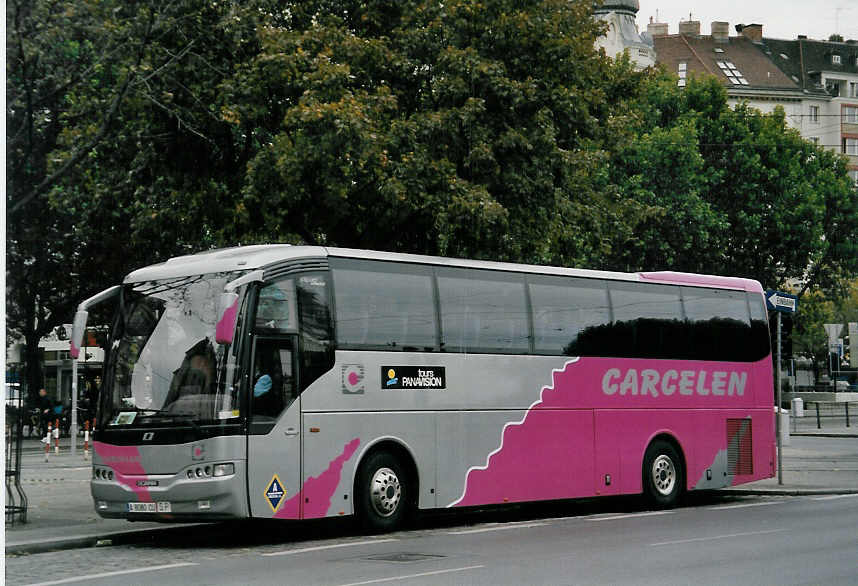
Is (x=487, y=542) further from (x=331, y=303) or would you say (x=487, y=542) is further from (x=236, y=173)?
(x=236, y=173)

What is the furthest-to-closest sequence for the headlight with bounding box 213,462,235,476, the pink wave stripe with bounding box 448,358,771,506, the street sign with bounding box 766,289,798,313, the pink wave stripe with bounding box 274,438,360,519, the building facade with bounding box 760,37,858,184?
the building facade with bounding box 760,37,858,184, the street sign with bounding box 766,289,798,313, the pink wave stripe with bounding box 448,358,771,506, the pink wave stripe with bounding box 274,438,360,519, the headlight with bounding box 213,462,235,476

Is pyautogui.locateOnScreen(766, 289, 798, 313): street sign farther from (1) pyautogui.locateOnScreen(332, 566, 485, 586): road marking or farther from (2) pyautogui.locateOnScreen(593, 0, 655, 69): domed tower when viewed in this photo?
(2) pyautogui.locateOnScreen(593, 0, 655, 69): domed tower

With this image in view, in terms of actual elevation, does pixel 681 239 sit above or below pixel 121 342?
above

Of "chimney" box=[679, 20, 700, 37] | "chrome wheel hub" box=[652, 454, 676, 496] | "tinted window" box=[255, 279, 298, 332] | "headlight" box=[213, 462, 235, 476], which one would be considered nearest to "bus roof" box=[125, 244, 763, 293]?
"tinted window" box=[255, 279, 298, 332]

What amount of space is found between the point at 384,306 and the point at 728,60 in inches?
3614

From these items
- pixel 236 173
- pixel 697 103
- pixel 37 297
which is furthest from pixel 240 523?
pixel 697 103

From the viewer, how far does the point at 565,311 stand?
19.1 m

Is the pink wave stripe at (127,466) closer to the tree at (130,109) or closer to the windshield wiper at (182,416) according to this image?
the windshield wiper at (182,416)

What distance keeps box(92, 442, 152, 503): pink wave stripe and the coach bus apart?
3 cm

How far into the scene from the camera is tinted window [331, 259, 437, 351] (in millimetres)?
16188

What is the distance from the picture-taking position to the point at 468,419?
17.7 metres

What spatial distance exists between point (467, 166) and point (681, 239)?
33.0 m

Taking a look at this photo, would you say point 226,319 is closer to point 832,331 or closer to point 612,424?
point 612,424

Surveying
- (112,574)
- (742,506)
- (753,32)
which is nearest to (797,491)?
(742,506)
